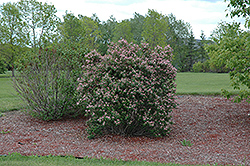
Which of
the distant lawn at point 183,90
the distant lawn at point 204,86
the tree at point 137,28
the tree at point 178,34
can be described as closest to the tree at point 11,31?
the distant lawn at point 183,90

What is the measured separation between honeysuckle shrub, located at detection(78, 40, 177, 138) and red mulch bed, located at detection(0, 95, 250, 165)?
337 mm

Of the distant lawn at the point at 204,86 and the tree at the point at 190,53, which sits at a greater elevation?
the tree at the point at 190,53

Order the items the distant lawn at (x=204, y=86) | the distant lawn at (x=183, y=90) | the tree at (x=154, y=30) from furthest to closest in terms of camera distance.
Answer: the tree at (x=154, y=30) < the distant lawn at (x=204, y=86) < the distant lawn at (x=183, y=90)

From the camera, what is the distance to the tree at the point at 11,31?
2795 centimetres

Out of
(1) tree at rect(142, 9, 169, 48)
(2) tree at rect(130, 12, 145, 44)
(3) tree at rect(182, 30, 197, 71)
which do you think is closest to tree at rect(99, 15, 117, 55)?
(2) tree at rect(130, 12, 145, 44)

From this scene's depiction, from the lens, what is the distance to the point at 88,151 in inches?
189

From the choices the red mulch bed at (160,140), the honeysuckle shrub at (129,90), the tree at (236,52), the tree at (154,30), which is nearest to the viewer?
the red mulch bed at (160,140)

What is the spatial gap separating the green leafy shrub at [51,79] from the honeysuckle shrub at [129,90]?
40.1 inches

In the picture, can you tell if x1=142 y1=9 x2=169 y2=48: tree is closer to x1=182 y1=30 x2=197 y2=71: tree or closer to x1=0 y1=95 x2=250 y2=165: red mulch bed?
x1=182 y1=30 x2=197 y2=71: tree

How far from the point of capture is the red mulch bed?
466 centimetres

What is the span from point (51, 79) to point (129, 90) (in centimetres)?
275

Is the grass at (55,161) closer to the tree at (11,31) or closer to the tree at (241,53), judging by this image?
the tree at (241,53)

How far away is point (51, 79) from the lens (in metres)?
7.09

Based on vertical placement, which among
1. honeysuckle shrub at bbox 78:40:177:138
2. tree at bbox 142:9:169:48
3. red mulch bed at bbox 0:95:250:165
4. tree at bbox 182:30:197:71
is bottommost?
red mulch bed at bbox 0:95:250:165
